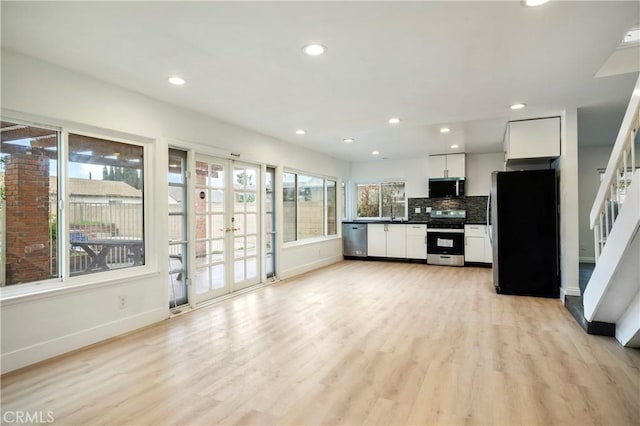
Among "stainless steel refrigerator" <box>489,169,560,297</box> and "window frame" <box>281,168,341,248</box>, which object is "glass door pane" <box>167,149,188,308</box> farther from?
"stainless steel refrigerator" <box>489,169,560,297</box>

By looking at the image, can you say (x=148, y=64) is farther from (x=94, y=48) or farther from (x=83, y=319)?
(x=83, y=319)

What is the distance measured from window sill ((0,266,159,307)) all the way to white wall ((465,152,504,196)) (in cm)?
641

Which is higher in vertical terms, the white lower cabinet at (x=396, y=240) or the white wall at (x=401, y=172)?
the white wall at (x=401, y=172)

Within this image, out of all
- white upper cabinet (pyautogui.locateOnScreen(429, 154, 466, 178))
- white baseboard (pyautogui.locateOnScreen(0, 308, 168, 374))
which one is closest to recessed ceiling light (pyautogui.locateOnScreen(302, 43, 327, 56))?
white baseboard (pyautogui.locateOnScreen(0, 308, 168, 374))

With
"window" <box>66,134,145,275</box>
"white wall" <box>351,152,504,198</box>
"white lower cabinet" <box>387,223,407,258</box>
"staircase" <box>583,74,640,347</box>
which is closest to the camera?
"staircase" <box>583,74,640,347</box>

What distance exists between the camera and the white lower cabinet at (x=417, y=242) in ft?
24.1

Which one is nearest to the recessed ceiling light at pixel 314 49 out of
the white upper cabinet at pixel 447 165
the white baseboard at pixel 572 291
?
the white baseboard at pixel 572 291

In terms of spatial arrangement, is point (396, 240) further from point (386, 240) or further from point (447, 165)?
point (447, 165)

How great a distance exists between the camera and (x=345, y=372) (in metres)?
2.44

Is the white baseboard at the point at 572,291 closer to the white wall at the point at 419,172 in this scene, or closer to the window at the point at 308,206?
the white wall at the point at 419,172

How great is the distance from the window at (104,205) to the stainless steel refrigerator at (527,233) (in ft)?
14.6

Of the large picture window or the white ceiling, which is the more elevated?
the white ceiling

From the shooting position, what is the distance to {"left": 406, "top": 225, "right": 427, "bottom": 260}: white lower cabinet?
7.34 m

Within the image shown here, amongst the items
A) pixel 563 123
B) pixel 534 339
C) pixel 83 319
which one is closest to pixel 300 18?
pixel 83 319
